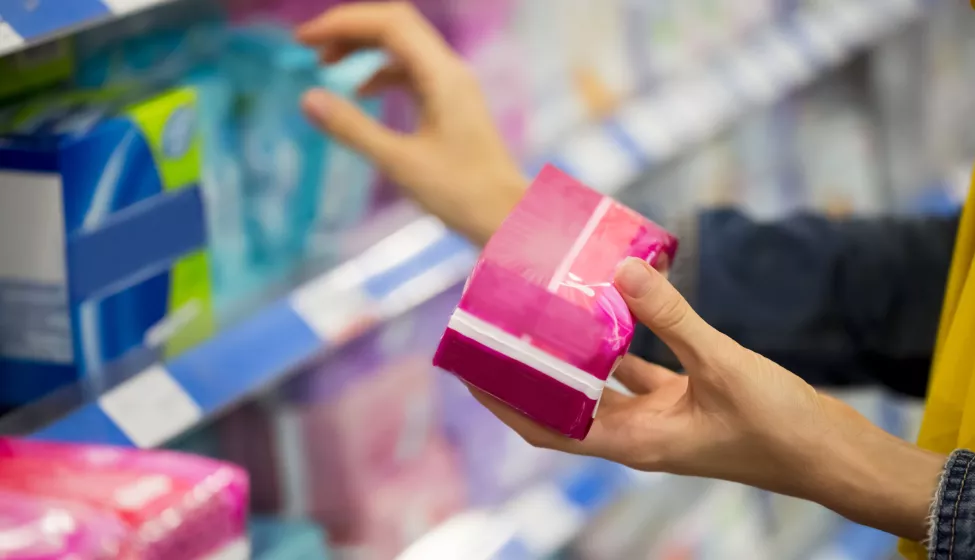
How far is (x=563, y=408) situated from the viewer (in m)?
0.83

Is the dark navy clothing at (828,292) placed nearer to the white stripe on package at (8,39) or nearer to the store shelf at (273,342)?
the store shelf at (273,342)

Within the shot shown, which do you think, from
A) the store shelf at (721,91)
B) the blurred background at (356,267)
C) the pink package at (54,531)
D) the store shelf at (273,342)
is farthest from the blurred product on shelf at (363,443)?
the pink package at (54,531)

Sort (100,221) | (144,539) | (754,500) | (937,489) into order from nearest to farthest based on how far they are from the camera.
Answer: (144,539) < (937,489) < (100,221) < (754,500)

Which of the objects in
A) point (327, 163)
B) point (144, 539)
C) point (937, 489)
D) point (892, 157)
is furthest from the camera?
point (892, 157)

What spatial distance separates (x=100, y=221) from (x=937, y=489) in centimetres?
77

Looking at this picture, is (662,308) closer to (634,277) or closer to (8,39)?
(634,277)

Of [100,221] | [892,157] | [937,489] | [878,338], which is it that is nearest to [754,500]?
[878,338]

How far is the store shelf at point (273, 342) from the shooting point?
1039 mm

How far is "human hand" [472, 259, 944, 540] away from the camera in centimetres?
83

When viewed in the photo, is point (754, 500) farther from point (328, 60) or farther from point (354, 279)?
point (328, 60)

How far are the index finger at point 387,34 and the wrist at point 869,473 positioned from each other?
678 mm

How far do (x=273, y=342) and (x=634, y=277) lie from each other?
543 millimetres

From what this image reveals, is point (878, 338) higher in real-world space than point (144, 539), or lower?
lower

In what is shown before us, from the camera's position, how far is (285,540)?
131 centimetres
